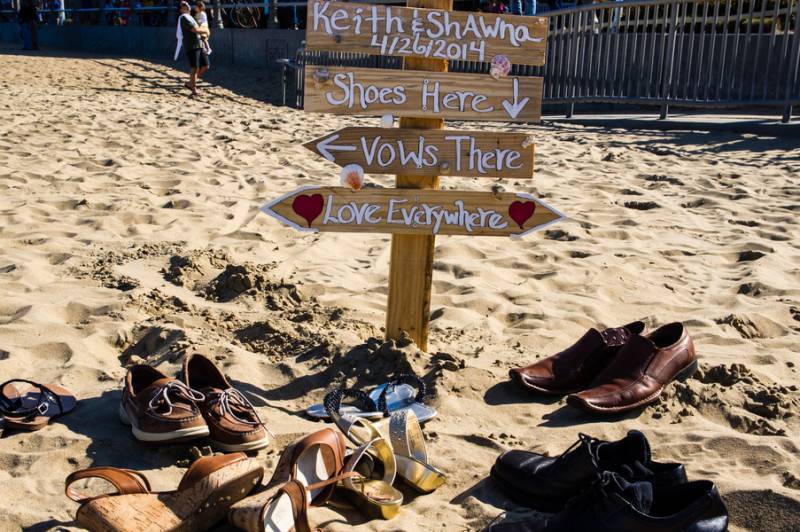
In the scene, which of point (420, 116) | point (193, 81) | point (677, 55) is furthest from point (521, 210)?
point (193, 81)

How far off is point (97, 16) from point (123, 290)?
25.8 meters

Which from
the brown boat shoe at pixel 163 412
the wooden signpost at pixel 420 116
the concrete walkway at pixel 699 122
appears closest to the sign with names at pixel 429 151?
the wooden signpost at pixel 420 116

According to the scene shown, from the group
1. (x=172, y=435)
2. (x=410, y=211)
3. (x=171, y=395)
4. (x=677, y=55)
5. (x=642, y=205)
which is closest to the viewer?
(x=172, y=435)

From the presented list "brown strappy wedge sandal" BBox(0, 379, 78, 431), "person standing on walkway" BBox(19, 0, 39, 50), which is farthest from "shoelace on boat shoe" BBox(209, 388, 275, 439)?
"person standing on walkway" BBox(19, 0, 39, 50)

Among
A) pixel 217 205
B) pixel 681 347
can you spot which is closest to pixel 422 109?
pixel 681 347

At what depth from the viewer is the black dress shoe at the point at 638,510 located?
2213 millimetres

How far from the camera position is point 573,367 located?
3387 mm

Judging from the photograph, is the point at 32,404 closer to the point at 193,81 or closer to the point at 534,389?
the point at 534,389

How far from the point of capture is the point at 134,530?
2266 millimetres

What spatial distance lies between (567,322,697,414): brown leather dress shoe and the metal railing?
8.44 meters

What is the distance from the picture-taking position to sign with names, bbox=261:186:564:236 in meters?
3.34

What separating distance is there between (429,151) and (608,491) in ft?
5.26

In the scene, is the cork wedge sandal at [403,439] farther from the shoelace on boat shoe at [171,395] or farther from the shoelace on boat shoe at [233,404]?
the shoelace on boat shoe at [171,395]

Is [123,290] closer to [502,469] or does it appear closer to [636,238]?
[502,469]
